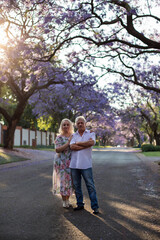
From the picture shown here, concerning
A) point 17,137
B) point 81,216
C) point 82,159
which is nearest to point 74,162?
point 82,159

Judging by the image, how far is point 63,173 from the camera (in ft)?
19.6

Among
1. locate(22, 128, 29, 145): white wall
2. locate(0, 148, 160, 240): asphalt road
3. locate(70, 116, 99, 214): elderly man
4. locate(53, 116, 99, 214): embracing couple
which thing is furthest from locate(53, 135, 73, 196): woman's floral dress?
locate(22, 128, 29, 145): white wall

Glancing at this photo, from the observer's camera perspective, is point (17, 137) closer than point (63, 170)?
No

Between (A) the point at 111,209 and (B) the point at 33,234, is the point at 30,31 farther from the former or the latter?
(B) the point at 33,234

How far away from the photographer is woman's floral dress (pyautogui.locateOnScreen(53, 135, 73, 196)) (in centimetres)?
591

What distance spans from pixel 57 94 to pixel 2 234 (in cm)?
2677

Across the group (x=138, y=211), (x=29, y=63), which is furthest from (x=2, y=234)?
(x=29, y=63)

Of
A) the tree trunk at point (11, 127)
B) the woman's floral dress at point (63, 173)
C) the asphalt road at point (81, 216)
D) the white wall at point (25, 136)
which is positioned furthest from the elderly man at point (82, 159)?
the white wall at point (25, 136)

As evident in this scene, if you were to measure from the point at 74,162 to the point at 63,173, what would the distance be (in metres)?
0.37

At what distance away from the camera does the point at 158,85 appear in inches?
990

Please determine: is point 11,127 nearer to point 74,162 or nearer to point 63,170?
point 63,170

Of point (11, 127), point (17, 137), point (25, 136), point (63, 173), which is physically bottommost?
point (63, 173)

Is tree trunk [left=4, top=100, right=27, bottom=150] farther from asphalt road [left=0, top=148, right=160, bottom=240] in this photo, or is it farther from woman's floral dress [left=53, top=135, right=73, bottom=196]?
woman's floral dress [left=53, top=135, right=73, bottom=196]

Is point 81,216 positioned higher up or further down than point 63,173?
further down
